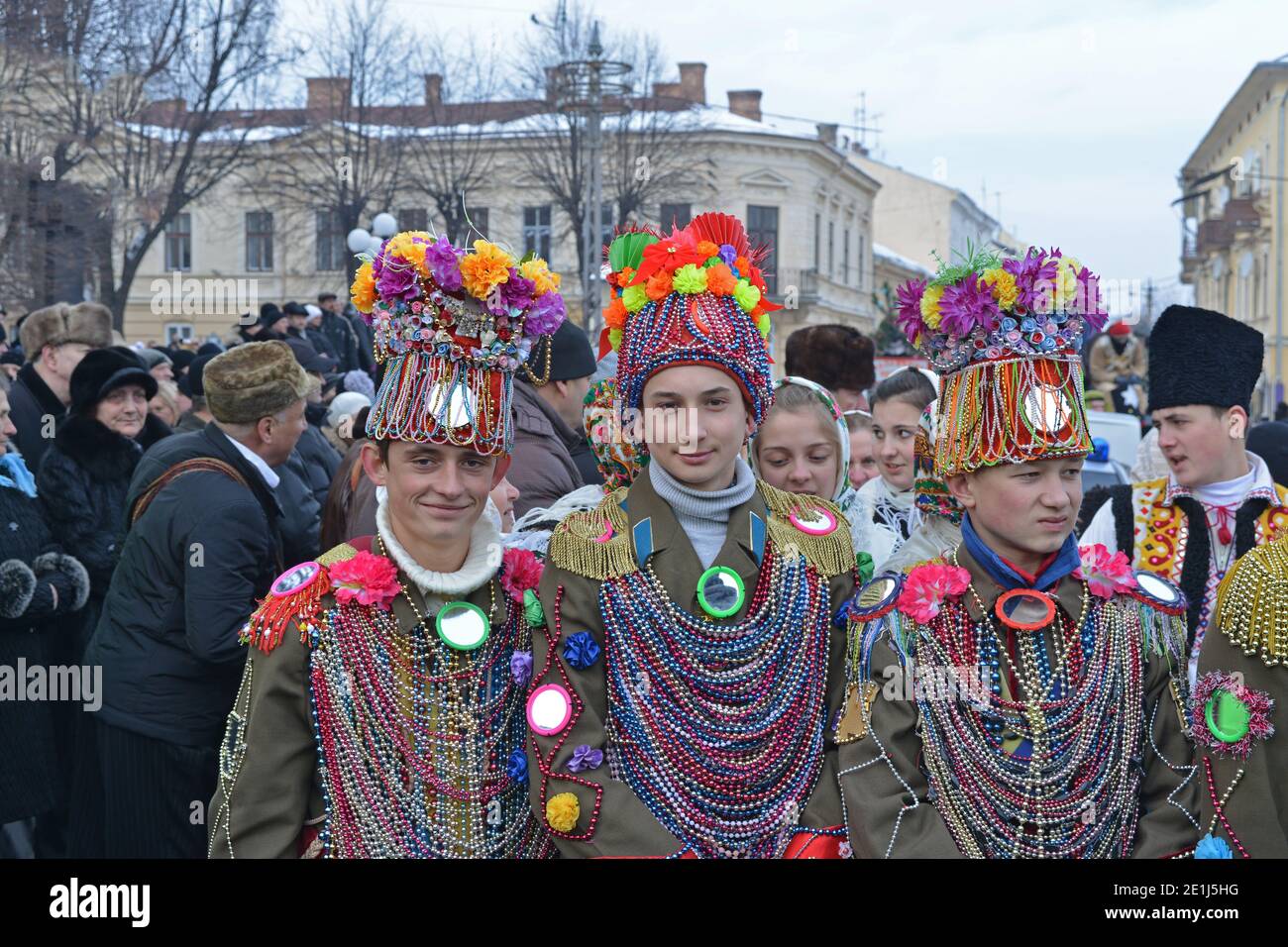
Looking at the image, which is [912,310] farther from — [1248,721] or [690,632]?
[1248,721]

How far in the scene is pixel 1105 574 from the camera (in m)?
3.17

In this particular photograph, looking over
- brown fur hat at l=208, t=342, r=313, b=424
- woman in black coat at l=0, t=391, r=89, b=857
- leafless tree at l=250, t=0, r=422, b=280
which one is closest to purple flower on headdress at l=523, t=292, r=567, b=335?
brown fur hat at l=208, t=342, r=313, b=424

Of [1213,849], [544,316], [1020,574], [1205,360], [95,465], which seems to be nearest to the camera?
[1213,849]

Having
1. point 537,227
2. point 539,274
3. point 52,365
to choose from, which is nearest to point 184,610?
point 539,274

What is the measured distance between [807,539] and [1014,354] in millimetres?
644

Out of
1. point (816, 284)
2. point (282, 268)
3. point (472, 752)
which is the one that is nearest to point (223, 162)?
point (282, 268)

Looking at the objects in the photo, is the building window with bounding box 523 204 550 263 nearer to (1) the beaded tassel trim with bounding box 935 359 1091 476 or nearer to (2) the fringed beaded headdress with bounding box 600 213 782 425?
(2) the fringed beaded headdress with bounding box 600 213 782 425

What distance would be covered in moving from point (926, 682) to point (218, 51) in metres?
15.8

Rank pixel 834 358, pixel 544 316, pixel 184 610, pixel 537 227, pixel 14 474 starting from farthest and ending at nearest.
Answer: pixel 537 227 < pixel 834 358 < pixel 14 474 < pixel 184 610 < pixel 544 316

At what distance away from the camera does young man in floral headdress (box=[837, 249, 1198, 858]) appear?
3008 mm

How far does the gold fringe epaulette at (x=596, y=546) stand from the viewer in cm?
310

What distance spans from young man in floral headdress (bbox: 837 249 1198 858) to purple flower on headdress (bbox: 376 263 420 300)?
4.09ft

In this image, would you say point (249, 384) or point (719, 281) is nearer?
point (719, 281)
